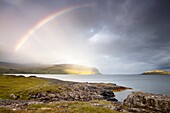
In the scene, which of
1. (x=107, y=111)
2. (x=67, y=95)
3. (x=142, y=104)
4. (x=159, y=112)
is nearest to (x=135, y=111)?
(x=142, y=104)

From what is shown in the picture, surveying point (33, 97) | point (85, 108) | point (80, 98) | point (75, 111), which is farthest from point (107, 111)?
point (33, 97)

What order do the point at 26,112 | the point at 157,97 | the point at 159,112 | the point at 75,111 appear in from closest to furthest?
1. the point at 26,112
2. the point at 75,111
3. the point at 159,112
4. the point at 157,97

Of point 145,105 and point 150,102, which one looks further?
point 145,105

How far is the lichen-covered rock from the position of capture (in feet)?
106

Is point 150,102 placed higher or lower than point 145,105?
higher

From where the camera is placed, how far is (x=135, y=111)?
33.7 m

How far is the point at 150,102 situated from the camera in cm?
3422

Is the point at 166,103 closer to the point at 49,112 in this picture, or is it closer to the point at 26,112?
the point at 49,112

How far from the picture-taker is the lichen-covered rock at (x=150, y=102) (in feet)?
106

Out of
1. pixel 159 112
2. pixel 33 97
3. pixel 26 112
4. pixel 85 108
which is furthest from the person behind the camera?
pixel 33 97

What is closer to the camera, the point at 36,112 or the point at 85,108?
the point at 36,112

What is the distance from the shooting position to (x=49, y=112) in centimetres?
2495

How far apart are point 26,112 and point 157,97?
2694 cm

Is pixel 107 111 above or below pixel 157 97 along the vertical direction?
below
